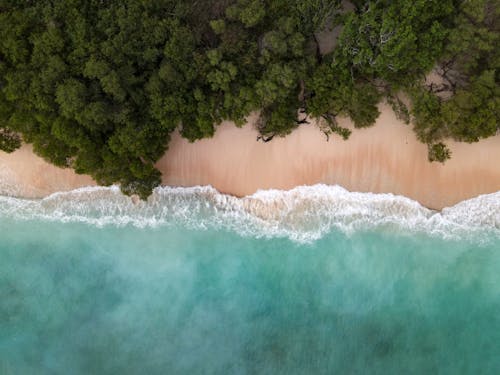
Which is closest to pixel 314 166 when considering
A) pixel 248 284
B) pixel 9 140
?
pixel 248 284

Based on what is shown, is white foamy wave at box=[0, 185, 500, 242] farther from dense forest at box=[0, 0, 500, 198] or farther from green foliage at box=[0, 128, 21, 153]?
green foliage at box=[0, 128, 21, 153]

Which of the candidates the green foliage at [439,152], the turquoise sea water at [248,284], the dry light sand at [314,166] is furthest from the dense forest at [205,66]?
the turquoise sea water at [248,284]

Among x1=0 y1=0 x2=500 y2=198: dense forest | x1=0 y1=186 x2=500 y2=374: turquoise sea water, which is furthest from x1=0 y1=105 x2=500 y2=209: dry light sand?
x1=0 y1=0 x2=500 y2=198: dense forest

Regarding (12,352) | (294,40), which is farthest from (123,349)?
(294,40)

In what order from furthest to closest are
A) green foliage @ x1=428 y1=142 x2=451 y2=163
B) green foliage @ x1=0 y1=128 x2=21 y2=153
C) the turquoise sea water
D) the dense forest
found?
the turquoise sea water < green foliage @ x1=428 y1=142 x2=451 y2=163 < green foliage @ x1=0 y1=128 x2=21 y2=153 < the dense forest

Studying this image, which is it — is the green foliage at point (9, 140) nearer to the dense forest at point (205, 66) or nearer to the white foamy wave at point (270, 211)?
the dense forest at point (205, 66)
